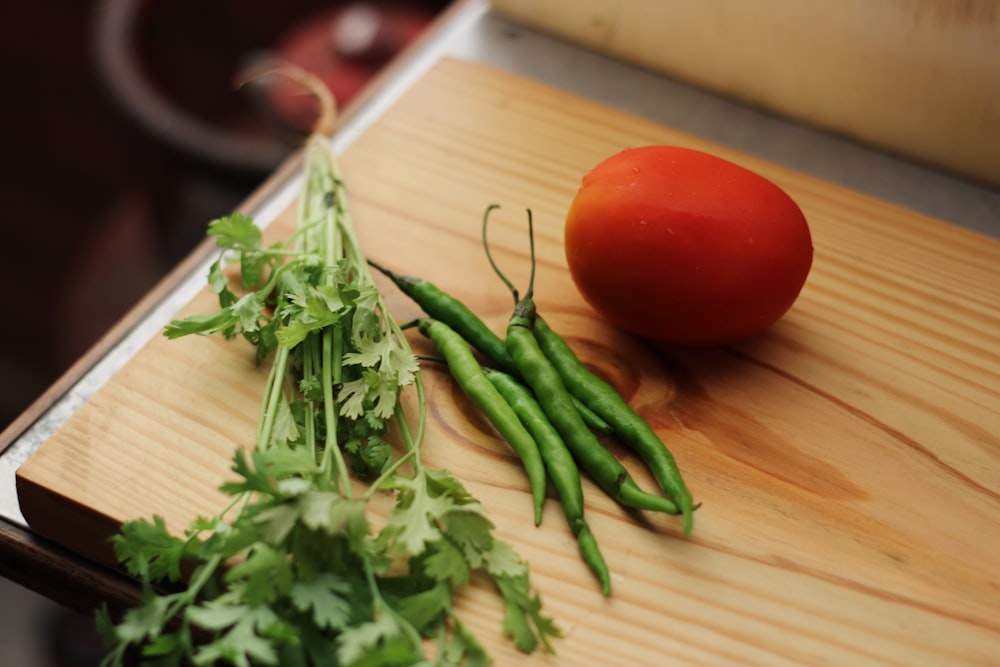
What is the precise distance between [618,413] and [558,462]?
80 mm

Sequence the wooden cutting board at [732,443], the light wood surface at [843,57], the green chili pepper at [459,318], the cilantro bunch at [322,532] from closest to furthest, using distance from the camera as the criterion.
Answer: the cilantro bunch at [322,532] → the wooden cutting board at [732,443] → the green chili pepper at [459,318] → the light wood surface at [843,57]

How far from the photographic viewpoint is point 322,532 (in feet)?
2.52

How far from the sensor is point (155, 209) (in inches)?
82.2

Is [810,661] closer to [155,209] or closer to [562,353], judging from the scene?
[562,353]

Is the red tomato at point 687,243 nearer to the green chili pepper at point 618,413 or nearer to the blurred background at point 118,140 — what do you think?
the green chili pepper at point 618,413

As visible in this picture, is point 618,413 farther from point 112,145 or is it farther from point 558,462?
point 112,145

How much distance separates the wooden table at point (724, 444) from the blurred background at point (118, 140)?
48 cm

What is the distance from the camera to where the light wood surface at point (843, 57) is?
122cm

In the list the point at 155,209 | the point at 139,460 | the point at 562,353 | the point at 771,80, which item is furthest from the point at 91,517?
the point at 155,209

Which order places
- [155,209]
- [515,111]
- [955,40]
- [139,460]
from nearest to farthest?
[139,460] → [955,40] → [515,111] → [155,209]

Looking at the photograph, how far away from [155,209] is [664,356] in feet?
4.53

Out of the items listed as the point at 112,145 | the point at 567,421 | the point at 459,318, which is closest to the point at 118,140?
the point at 112,145

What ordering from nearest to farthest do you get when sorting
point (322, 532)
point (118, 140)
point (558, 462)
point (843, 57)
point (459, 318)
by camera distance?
1. point (322, 532)
2. point (558, 462)
3. point (459, 318)
4. point (843, 57)
5. point (118, 140)

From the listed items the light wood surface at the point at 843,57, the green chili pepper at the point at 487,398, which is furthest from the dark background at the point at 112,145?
the green chili pepper at the point at 487,398
